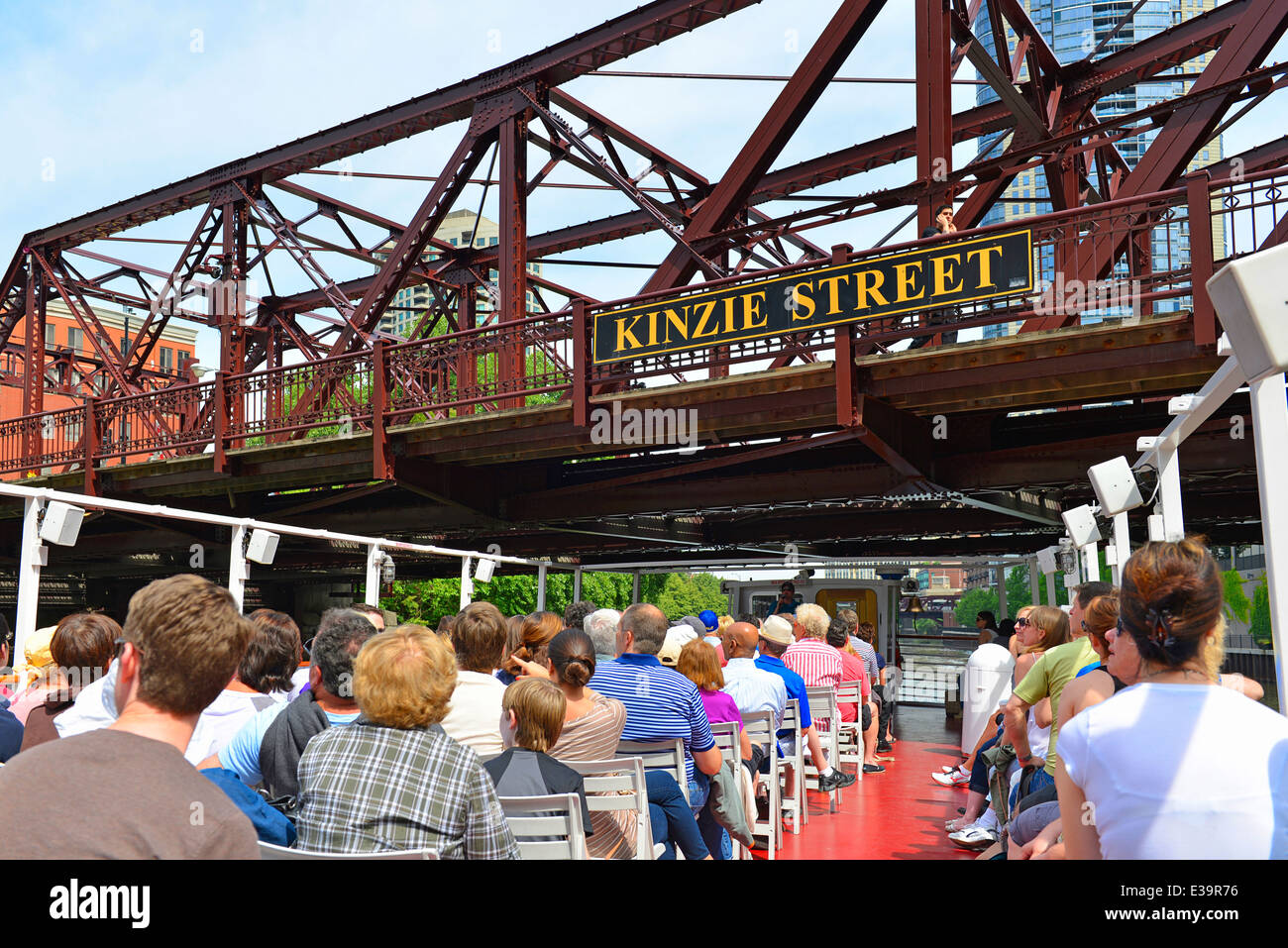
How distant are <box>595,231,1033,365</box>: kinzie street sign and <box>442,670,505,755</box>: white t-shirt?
6.19 metres

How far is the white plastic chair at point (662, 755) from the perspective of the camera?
5.29m

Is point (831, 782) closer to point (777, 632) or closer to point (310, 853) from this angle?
point (777, 632)

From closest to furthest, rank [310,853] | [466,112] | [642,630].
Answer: [310,853] < [642,630] < [466,112]

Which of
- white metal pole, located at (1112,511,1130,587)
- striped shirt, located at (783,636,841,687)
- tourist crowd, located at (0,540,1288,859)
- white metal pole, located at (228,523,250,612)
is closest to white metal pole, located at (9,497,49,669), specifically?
tourist crowd, located at (0,540,1288,859)

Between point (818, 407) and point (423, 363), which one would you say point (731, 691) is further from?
point (423, 363)

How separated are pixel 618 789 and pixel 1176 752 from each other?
112 inches

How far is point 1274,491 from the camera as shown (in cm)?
274

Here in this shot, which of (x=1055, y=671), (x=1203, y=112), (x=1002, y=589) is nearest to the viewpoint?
(x=1055, y=671)

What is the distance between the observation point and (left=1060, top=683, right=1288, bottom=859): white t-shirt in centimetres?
214

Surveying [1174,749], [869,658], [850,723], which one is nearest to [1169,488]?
[1174,749]

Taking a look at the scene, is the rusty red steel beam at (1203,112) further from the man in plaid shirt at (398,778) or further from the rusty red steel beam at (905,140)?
the man in plaid shirt at (398,778)

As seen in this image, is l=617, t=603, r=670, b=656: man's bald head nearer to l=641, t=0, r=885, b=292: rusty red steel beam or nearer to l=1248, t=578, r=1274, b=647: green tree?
l=641, t=0, r=885, b=292: rusty red steel beam

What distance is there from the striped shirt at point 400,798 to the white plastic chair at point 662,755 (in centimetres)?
224

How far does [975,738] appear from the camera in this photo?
10.3 metres
